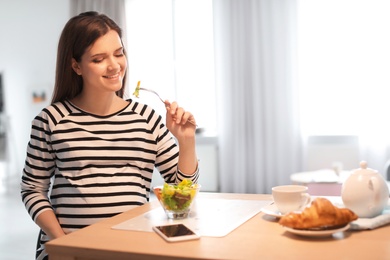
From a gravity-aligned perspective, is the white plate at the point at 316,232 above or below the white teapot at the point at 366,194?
below

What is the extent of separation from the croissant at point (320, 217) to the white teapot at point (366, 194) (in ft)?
0.34

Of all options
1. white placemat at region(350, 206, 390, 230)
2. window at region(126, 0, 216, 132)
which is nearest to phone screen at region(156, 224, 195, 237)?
white placemat at region(350, 206, 390, 230)

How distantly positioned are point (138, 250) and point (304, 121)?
13.6 feet

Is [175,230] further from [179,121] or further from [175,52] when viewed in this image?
[175,52]

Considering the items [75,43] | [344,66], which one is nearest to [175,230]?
[75,43]

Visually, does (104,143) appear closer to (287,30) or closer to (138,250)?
(138,250)

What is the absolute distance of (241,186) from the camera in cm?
519

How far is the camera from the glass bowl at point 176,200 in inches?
48.5

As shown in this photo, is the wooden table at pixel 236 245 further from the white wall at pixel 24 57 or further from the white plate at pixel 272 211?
the white wall at pixel 24 57

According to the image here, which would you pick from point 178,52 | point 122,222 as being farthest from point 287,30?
point 122,222

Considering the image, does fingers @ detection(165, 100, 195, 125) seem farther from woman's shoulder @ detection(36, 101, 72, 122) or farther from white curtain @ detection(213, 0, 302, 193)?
white curtain @ detection(213, 0, 302, 193)

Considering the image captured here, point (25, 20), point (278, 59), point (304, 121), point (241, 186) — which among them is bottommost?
point (241, 186)

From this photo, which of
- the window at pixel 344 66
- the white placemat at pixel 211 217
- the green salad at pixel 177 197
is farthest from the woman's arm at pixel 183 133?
the window at pixel 344 66

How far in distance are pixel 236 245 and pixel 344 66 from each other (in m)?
4.06
